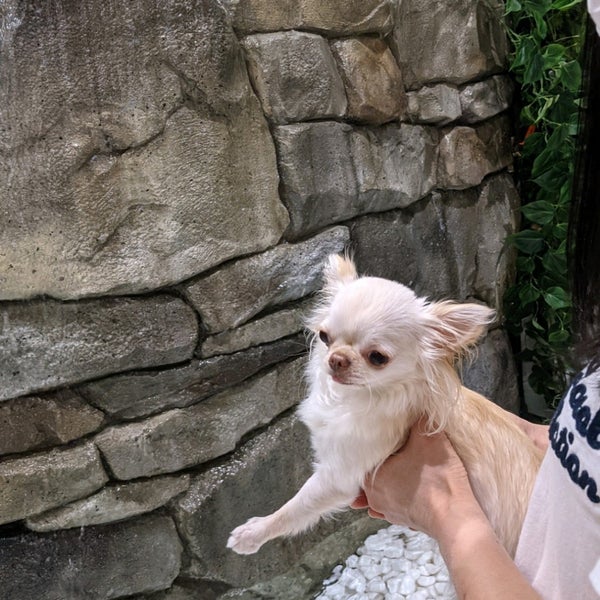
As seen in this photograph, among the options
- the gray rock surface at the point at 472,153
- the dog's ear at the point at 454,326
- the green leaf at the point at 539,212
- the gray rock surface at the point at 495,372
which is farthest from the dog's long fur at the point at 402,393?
the green leaf at the point at 539,212

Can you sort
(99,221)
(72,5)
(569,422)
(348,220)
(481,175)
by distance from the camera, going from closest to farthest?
(569,422)
(72,5)
(99,221)
(348,220)
(481,175)

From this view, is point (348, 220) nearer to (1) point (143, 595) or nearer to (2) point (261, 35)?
(2) point (261, 35)

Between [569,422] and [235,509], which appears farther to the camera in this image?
[235,509]

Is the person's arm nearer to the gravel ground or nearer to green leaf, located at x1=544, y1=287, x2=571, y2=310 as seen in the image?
the gravel ground

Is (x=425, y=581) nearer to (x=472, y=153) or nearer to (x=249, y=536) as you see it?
(x=249, y=536)

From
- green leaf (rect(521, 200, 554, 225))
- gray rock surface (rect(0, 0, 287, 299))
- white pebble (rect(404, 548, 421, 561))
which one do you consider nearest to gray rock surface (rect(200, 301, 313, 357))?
gray rock surface (rect(0, 0, 287, 299))

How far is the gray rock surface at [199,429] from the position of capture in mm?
1784

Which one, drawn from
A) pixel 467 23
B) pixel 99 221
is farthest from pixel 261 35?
Answer: pixel 467 23

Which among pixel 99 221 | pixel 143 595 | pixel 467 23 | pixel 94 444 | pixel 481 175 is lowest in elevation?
pixel 143 595

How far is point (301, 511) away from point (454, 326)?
24.7 inches

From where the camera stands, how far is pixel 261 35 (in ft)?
5.88

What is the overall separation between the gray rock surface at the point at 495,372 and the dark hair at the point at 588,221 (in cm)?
179

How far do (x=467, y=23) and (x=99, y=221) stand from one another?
1.61m

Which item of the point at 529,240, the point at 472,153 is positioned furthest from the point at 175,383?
the point at 529,240
